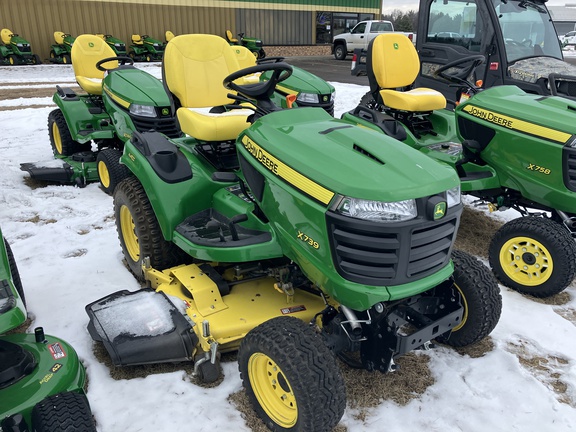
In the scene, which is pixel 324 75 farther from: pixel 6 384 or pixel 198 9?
pixel 6 384

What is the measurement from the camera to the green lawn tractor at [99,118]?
5168mm

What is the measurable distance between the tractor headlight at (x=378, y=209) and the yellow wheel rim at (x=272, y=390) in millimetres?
680

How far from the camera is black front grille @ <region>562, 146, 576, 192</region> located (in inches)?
130

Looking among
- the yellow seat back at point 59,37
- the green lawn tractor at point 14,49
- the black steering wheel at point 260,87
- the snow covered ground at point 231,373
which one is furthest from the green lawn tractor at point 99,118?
the yellow seat back at point 59,37

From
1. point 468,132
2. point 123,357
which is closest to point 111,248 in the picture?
point 123,357

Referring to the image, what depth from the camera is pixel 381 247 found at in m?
2.04

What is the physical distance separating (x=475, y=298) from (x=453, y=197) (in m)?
0.64

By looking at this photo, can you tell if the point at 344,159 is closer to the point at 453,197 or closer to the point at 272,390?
the point at 453,197

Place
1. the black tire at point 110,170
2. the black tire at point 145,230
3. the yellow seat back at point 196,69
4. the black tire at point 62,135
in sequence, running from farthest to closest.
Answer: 1. the black tire at point 62,135
2. the black tire at point 110,170
3. the yellow seat back at point 196,69
4. the black tire at point 145,230

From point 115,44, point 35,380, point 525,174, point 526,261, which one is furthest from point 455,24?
point 115,44

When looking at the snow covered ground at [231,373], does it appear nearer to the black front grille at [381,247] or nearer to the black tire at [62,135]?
the black front grille at [381,247]

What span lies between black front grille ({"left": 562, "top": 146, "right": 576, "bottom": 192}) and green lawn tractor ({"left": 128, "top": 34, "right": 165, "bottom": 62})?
18.1 m

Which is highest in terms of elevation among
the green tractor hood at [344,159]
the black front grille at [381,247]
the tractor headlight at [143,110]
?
the green tractor hood at [344,159]

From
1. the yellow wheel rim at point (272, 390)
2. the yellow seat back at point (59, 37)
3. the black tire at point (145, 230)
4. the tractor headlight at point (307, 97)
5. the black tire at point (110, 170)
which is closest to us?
the yellow wheel rim at point (272, 390)
